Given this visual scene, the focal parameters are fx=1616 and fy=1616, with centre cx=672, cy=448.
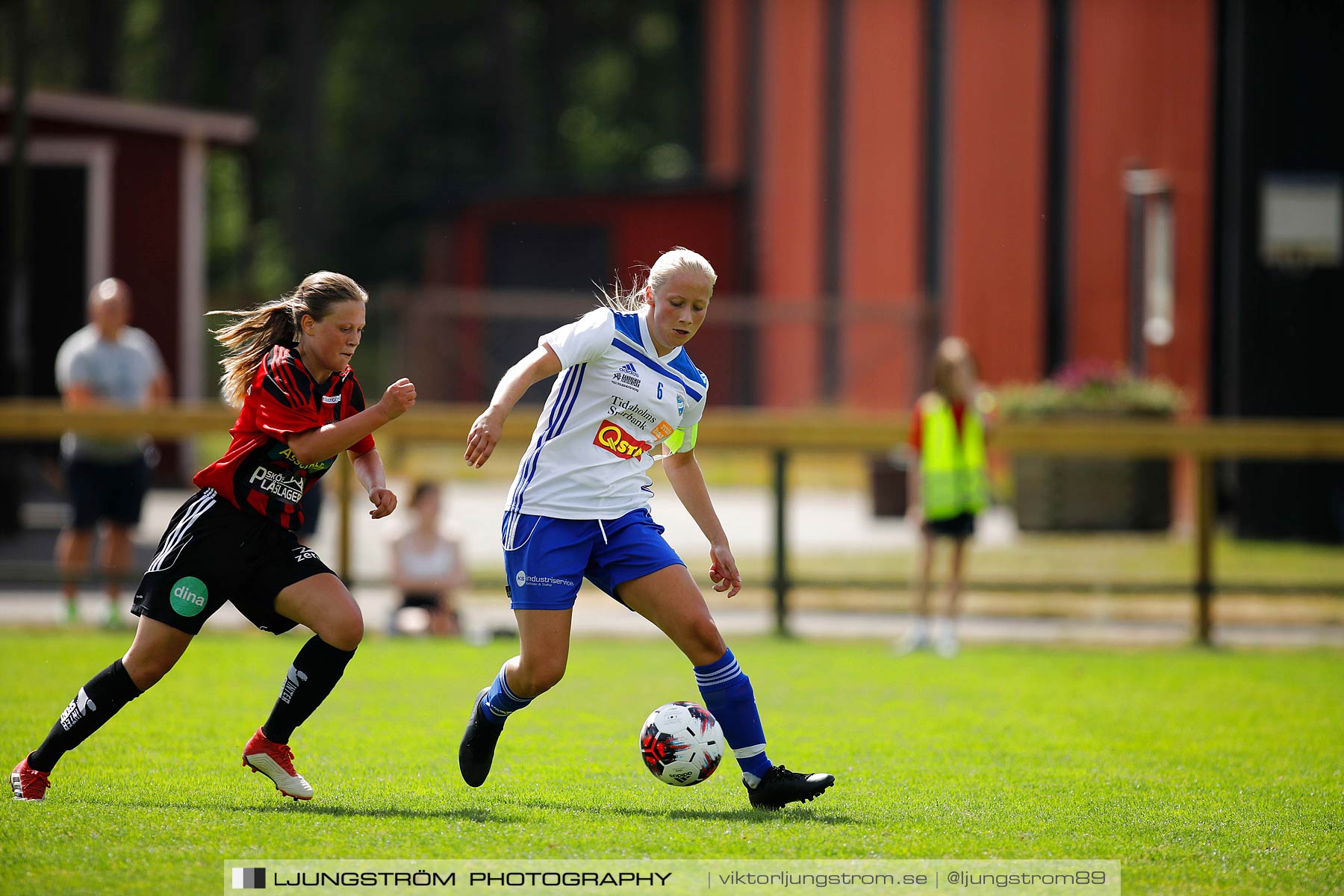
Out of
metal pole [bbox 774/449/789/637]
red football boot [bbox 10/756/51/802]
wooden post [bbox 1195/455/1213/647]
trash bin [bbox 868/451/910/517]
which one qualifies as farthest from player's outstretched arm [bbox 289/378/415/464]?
trash bin [bbox 868/451/910/517]

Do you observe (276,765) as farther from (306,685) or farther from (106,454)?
(106,454)

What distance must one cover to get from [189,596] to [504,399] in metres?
1.32

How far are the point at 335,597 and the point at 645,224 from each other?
23974mm

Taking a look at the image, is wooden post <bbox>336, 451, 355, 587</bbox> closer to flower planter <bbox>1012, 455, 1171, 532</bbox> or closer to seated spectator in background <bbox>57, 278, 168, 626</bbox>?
seated spectator in background <bbox>57, 278, 168, 626</bbox>

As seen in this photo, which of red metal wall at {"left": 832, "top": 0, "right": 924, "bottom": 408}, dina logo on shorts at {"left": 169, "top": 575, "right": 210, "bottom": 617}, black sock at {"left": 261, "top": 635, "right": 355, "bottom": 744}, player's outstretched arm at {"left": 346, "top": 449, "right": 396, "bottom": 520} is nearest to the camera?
player's outstretched arm at {"left": 346, "top": 449, "right": 396, "bottom": 520}

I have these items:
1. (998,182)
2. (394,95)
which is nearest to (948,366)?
(998,182)

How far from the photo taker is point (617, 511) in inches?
220

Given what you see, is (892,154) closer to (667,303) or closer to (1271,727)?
(1271,727)

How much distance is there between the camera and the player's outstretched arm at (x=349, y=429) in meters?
5.17

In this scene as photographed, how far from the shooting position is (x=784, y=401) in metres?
26.7

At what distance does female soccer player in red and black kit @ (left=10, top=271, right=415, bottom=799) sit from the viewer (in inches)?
214

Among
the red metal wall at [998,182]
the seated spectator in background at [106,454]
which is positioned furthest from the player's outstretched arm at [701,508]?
the red metal wall at [998,182]

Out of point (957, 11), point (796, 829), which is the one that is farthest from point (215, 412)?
point (957, 11)

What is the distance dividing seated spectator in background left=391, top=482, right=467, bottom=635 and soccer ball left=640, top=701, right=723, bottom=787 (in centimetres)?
524
